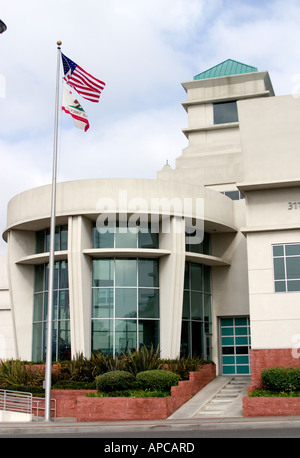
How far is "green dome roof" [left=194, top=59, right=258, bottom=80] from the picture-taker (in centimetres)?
4075

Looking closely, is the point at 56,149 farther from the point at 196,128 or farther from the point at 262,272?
the point at 196,128

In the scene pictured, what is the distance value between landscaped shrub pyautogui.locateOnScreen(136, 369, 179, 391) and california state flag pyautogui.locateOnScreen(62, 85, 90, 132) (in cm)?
1001

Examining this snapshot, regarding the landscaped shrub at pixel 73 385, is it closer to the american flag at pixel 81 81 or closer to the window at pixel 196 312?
Answer: the window at pixel 196 312

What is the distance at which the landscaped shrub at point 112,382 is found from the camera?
22297mm

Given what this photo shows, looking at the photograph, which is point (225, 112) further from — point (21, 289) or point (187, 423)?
point (187, 423)

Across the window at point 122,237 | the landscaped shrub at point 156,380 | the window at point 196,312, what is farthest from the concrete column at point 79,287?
the window at point 196,312

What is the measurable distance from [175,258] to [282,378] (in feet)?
28.9

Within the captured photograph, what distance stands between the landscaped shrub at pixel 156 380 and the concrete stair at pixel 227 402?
1.55 meters

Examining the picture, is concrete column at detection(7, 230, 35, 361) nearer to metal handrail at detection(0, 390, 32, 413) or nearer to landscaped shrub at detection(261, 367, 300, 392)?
metal handrail at detection(0, 390, 32, 413)

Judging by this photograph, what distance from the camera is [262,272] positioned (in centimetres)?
2389

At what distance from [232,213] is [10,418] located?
15.2m

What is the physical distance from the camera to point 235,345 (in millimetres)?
31641

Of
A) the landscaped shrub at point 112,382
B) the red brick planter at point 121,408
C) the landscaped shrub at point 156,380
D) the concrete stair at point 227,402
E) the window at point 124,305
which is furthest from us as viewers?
the window at point 124,305
